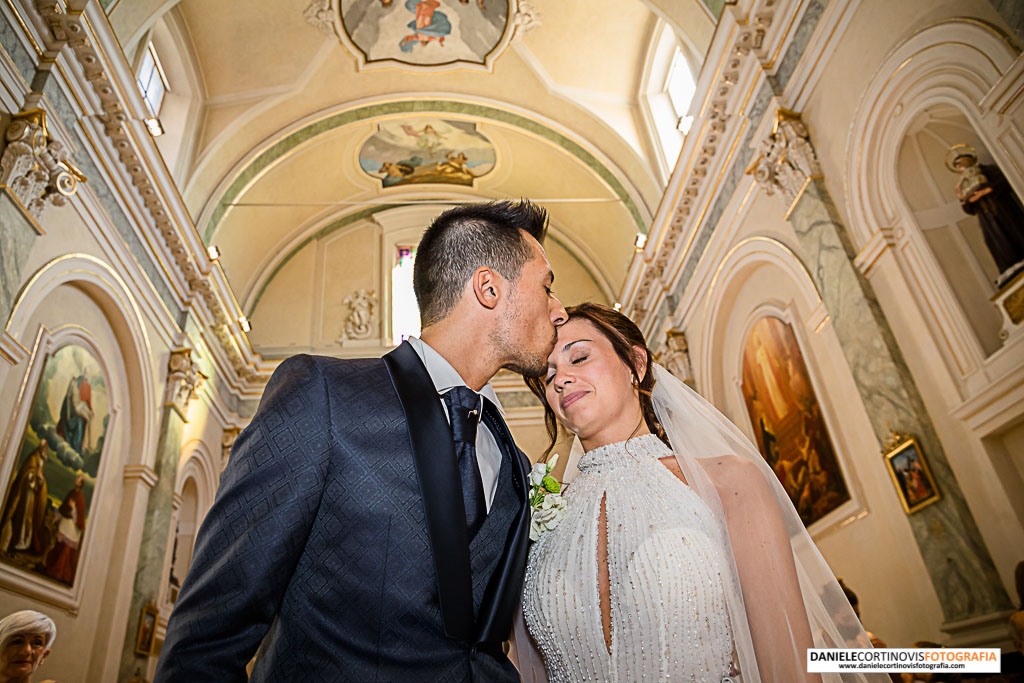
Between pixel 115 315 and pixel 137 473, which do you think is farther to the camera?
pixel 137 473

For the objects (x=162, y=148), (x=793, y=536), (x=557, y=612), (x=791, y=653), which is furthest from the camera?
(x=162, y=148)

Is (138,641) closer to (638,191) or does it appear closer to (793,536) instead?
(793,536)

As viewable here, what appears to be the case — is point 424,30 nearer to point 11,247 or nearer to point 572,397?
point 11,247

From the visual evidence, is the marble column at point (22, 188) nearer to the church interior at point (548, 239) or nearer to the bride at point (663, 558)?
the church interior at point (548, 239)

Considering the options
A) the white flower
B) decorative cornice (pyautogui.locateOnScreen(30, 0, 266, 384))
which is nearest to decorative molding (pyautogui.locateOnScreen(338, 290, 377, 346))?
decorative cornice (pyautogui.locateOnScreen(30, 0, 266, 384))

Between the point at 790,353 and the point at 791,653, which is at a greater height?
the point at 790,353

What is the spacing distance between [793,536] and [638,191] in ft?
32.0

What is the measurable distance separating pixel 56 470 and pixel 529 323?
22.6 feet

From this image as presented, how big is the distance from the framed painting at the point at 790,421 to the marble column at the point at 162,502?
794 cm

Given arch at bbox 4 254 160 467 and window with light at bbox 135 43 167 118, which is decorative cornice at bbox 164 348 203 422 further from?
window with light at bbox 135 43 167 118

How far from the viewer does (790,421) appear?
300 inches

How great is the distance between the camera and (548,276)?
243cm

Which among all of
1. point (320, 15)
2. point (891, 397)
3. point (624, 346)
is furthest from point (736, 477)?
point (320, 15)

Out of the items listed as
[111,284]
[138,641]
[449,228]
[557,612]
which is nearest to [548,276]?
[449,228]
